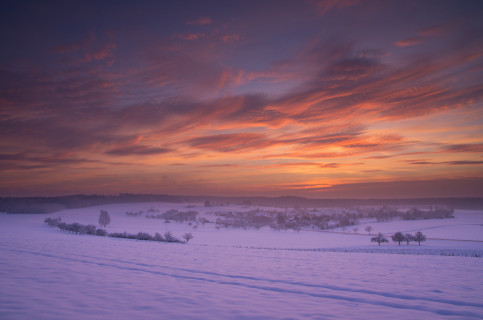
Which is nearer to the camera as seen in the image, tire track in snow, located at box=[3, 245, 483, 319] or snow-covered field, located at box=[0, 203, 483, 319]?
snow-covered field, located at box=[0, 203, 483, 319]

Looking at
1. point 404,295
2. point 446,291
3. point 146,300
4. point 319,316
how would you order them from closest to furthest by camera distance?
point 319,316 < point 146,300 < point 404,295 < point 446,291

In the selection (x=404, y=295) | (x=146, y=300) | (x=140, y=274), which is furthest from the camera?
(x=140, y=274)

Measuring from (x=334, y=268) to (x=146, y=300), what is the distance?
345 inches

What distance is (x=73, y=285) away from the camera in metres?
8.63

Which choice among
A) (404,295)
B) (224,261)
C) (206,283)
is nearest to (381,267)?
(404,295)

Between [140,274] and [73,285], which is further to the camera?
[140,274]

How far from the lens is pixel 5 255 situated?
13.8m

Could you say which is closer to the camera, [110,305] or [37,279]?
[110,305]

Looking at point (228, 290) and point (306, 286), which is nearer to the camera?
point (228, 290)

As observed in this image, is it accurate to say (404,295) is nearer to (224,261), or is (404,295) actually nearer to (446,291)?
(446,291)

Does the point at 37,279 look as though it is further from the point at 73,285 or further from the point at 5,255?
the point at 5,255

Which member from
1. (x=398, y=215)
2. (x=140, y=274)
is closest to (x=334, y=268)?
(x=140, y=274)

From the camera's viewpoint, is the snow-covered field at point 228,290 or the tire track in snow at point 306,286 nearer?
the snow-covered field at point 228,290

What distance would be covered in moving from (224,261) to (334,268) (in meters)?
5.23
